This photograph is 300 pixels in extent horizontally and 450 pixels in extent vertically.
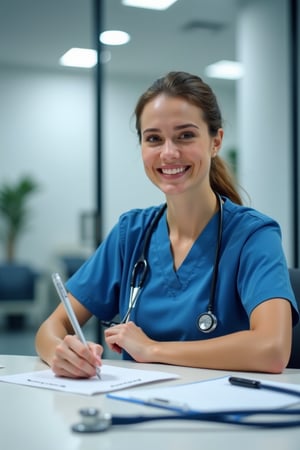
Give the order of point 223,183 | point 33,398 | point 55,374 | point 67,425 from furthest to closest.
Result: 1. point 223,183
2. point 55,374
3. point 33,398
4. point 67,425

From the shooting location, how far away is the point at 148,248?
1.44 m

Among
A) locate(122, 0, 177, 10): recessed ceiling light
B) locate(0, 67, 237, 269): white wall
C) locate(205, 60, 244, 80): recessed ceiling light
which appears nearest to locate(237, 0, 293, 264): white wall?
locate(205, 60, 244, 80): recessed ceiling light

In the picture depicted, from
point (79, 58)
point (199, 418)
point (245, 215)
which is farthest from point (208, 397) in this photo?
point (79, 58)

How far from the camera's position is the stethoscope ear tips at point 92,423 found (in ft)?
2.32

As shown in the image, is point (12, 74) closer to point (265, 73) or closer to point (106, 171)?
point (106, 171)

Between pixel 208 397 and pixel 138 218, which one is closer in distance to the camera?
pixel 208 397

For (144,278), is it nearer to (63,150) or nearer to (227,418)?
(227,418)

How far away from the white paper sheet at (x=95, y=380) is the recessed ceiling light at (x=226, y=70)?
2.43 meters

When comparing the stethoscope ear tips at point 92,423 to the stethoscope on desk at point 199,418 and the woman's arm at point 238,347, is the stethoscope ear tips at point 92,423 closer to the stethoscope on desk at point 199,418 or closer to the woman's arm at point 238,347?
the stethoscope on desk at point 199,418

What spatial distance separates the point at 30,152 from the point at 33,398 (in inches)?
87.1

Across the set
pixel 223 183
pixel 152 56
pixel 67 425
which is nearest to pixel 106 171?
pixel 152 56

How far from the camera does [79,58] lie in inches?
118

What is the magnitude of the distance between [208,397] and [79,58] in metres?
2.42

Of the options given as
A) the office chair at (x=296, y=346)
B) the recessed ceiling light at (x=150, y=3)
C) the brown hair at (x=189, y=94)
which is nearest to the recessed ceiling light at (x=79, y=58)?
the recessed ceiling light at (x=150, y=3)
